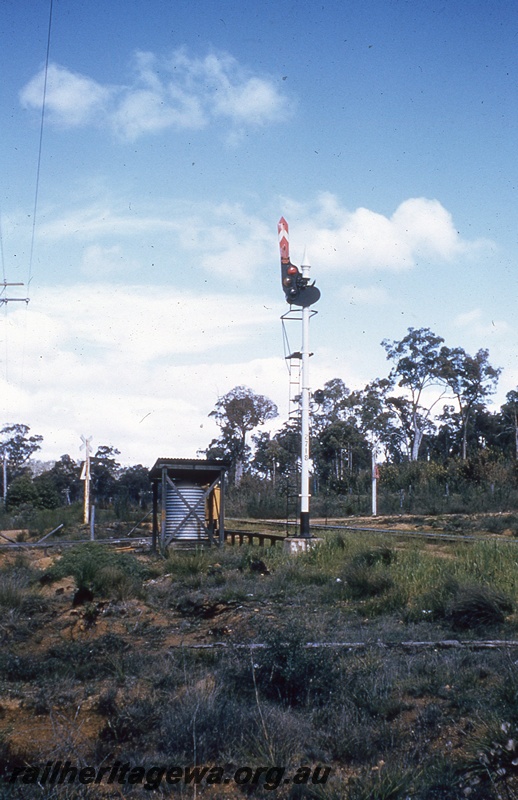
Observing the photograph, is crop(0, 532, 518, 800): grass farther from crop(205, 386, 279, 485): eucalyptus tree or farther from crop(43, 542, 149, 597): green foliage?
crop(205, 386, 279, 485): eucalyptus tree

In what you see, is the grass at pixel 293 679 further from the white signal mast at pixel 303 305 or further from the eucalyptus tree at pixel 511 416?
the eucalyptus tree at pixel 511 416

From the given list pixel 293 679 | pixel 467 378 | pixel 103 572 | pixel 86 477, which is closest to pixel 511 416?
pixel 467 378

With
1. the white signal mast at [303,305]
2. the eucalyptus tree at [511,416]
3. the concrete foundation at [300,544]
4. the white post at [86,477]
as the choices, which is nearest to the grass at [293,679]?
the concrete foundation at [300,544]

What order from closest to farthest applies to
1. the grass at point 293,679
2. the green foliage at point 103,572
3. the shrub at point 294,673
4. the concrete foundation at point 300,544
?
1. the grass at point 293,679
2. the shrub at point 294,673
3. the green foliage at point 103,572
4. the concrete foundation at point 300,544

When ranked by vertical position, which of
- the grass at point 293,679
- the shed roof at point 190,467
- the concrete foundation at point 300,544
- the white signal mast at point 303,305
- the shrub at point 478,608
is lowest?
the grass at point 293,679

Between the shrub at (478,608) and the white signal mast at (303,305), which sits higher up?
the white signal mast at (303,305)

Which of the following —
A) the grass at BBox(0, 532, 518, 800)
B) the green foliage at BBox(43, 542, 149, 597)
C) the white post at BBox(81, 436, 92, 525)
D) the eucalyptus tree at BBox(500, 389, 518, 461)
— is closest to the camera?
the grass at BBox(0, 532, 518, 800)

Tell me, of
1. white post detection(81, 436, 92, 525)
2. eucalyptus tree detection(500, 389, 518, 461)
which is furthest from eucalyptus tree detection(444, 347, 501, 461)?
white post detection(81, 436, 92, 525)

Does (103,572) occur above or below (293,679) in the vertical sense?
above

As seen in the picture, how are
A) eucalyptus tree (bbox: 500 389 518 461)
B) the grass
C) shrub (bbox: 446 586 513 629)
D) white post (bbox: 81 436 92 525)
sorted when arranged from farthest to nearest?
eucalyptus tree (bbox: 500 389 518 461)
white post (bbox: 81 436 92 525)
shrub (bbox: 446 586 513 629)
the grass

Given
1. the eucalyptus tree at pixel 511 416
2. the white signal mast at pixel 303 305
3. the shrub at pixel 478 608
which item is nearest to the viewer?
the shrub at pixel 478 608

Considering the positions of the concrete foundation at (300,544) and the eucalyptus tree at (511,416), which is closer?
the concrete foundation at (300,544)

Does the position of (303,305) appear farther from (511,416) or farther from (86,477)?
(511,416)

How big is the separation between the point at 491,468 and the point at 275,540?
70.4ft
